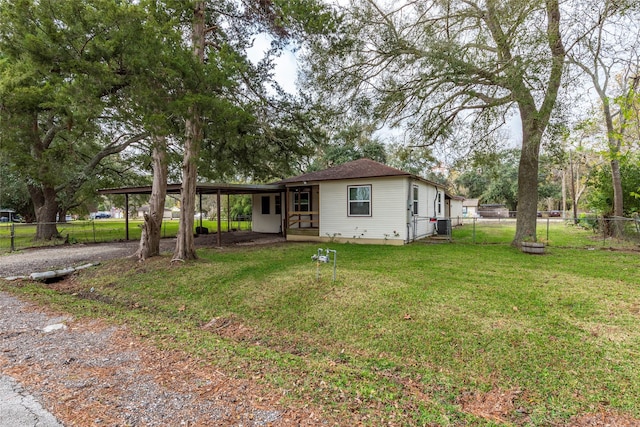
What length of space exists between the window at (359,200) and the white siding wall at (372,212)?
132 millimetres

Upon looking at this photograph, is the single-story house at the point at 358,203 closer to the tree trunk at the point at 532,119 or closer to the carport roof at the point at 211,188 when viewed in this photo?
the carport roof at the point at 211,188

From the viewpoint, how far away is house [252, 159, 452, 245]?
1136 centimetres

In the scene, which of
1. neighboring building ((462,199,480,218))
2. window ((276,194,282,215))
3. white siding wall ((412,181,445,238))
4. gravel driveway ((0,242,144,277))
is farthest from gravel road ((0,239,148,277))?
neighboring building ((462,199,480,218))

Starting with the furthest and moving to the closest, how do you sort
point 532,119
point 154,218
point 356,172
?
1. point 356,172
2. point 154,218
3. point 532,119

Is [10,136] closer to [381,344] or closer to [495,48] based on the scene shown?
[381,344]

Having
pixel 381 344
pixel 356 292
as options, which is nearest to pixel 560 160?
pixel 356 292

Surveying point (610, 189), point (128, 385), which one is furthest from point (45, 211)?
point (610, 189)

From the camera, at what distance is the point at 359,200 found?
12.0 metres

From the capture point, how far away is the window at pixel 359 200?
11867mm

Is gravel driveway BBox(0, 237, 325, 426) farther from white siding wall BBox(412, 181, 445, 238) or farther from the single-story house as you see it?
white siding wall BBox(412, 181, 445, 238)

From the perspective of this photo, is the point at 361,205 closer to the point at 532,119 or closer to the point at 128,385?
the point at 532,119

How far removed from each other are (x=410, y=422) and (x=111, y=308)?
516cm

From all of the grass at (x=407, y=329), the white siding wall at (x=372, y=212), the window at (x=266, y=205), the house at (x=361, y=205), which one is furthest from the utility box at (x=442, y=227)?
the window at (x=266, y=205)

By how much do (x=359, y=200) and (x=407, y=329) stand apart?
8.18 m
